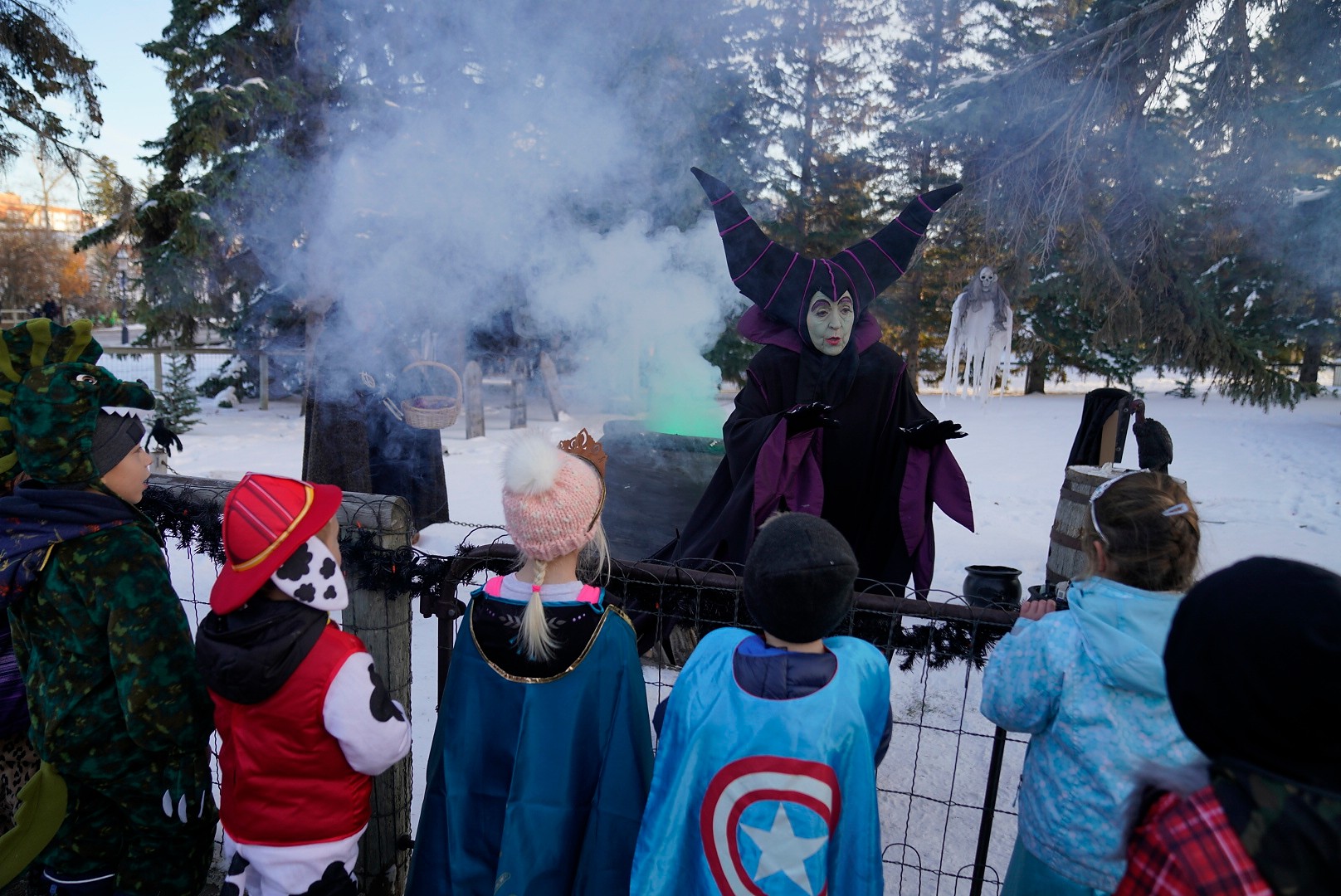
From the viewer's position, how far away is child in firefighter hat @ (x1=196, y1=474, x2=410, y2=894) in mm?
1602

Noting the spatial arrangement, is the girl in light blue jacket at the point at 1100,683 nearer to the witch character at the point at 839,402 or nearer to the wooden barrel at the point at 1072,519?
the witch character at the point at 839,402

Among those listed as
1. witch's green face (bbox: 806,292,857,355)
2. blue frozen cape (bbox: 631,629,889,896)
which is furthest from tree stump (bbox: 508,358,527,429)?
blue frozen cape (bbox: 631,629,889,896)

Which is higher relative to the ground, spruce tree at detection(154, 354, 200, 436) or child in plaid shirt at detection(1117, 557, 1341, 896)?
child in plaid shirt at detection(1117, 557, 1341, 896)

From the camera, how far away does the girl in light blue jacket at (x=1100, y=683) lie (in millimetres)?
1438

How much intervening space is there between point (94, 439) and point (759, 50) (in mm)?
12444

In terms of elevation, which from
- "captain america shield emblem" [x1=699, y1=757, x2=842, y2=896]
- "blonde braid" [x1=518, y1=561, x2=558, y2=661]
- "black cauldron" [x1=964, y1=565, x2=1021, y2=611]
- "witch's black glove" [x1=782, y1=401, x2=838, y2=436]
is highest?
"witch's black glove" [x1=782, y1=401, x2=838, y2=436]

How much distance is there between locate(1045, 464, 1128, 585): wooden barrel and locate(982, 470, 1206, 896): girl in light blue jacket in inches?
148

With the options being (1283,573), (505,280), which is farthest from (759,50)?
(1283,573)

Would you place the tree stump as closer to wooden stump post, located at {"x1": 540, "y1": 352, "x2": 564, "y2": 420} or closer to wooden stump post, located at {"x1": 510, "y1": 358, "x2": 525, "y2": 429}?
wooden stump post, located at {"x1": 510, "y1": 358, "x2": 525, "y2": 429}

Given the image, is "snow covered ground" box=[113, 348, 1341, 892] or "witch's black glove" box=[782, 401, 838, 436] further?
"snow covered ground" box=[113, 348, 1341, 892]

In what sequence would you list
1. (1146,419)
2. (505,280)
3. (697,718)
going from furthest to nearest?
(505,280) → (1146,419) → (697,718)

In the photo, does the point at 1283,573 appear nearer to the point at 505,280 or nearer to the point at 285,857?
the point at 285,857

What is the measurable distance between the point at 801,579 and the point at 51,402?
1820 millimetres

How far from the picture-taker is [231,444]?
33.9 ft
